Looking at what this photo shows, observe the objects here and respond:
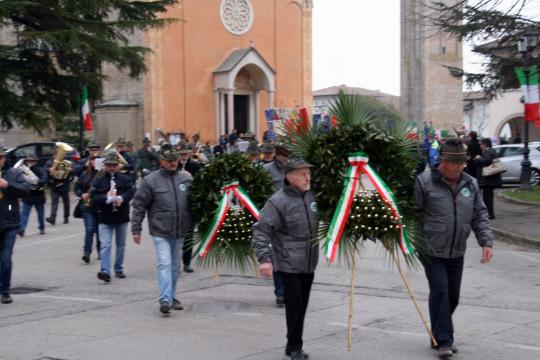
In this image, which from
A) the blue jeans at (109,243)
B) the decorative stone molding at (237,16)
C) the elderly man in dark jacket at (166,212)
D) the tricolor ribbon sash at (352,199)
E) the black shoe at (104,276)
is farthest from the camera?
the decorative stone molding at (237,16)

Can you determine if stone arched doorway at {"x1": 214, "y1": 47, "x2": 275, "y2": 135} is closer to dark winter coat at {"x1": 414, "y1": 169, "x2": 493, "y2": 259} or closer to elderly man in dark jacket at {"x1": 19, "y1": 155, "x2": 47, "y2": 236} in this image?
elderly man in dark jacket at {"x1": 19, "y1": 155, "x2": 47, "y2": 236}

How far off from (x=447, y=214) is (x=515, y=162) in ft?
72.8

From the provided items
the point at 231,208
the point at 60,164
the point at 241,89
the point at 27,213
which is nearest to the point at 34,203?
the point at 27,213

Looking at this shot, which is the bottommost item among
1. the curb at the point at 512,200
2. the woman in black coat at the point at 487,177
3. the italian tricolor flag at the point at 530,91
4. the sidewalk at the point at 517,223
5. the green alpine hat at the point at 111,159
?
the sidewalk at the point at 517,223

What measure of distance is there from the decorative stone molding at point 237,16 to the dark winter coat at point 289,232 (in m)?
36.4

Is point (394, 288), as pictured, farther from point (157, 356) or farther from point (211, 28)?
point (211, 28)

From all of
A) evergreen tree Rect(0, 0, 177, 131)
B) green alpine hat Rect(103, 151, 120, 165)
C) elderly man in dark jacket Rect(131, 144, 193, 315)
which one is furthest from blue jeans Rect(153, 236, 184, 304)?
evergreen tree Rect(0, 0, 177, 131)

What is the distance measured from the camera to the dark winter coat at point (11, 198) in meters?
9.29

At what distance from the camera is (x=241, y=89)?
43.4m

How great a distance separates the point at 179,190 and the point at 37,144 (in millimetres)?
21961

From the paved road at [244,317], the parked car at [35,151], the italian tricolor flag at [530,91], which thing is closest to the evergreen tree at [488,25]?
the italian tricolor flag at [530,91]

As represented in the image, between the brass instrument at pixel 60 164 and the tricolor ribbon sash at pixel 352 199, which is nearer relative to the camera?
the tricolor ribbon sash at pixel 352 199

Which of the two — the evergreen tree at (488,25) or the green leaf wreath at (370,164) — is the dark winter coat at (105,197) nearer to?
the green leaf wreath at (370,164)

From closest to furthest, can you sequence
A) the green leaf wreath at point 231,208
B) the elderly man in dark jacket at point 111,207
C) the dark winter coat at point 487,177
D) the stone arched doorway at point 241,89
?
the green leaf wreath at point 231,208, the elderly man in dark jacket at point 111,207, the dark winter coat at point 487,177, the stone arched doorway at point 241,89
